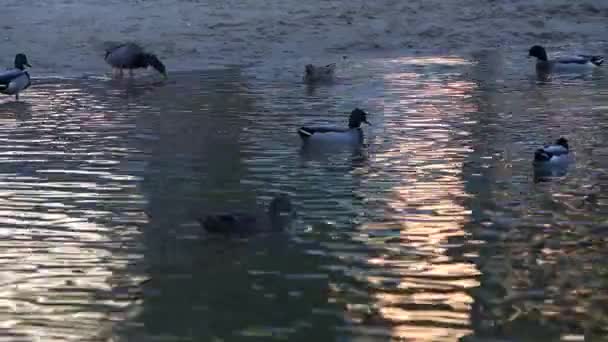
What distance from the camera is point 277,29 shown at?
25.7 metres

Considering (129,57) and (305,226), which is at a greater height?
(129,57)

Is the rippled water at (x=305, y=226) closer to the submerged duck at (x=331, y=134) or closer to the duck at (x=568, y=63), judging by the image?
the submerged duck at (x=331, y=134)

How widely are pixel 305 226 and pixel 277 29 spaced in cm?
1655

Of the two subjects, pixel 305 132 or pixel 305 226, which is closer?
pixel 305 226

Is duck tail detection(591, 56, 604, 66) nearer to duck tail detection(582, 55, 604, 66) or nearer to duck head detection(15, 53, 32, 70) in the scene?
duck tail detection(582, 55, 604, 66)

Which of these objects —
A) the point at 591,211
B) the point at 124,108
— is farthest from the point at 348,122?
the point at 591,211

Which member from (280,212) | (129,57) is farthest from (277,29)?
(280,212)

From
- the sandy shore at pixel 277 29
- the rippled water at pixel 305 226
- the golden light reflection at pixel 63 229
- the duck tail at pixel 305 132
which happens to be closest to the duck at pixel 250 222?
the rippled water at pixel 305 226

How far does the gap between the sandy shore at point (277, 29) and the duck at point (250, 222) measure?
44.4 feet

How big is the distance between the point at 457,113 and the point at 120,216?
7030 millimetres

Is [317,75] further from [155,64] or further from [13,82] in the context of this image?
[13,82]

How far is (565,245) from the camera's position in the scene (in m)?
8.74

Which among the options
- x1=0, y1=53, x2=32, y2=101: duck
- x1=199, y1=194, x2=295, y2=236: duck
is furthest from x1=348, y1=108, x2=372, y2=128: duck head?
x1=0, y1=53, x2=32, y2=101: duck

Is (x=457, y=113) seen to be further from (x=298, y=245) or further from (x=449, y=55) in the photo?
(x=449, y=55)
